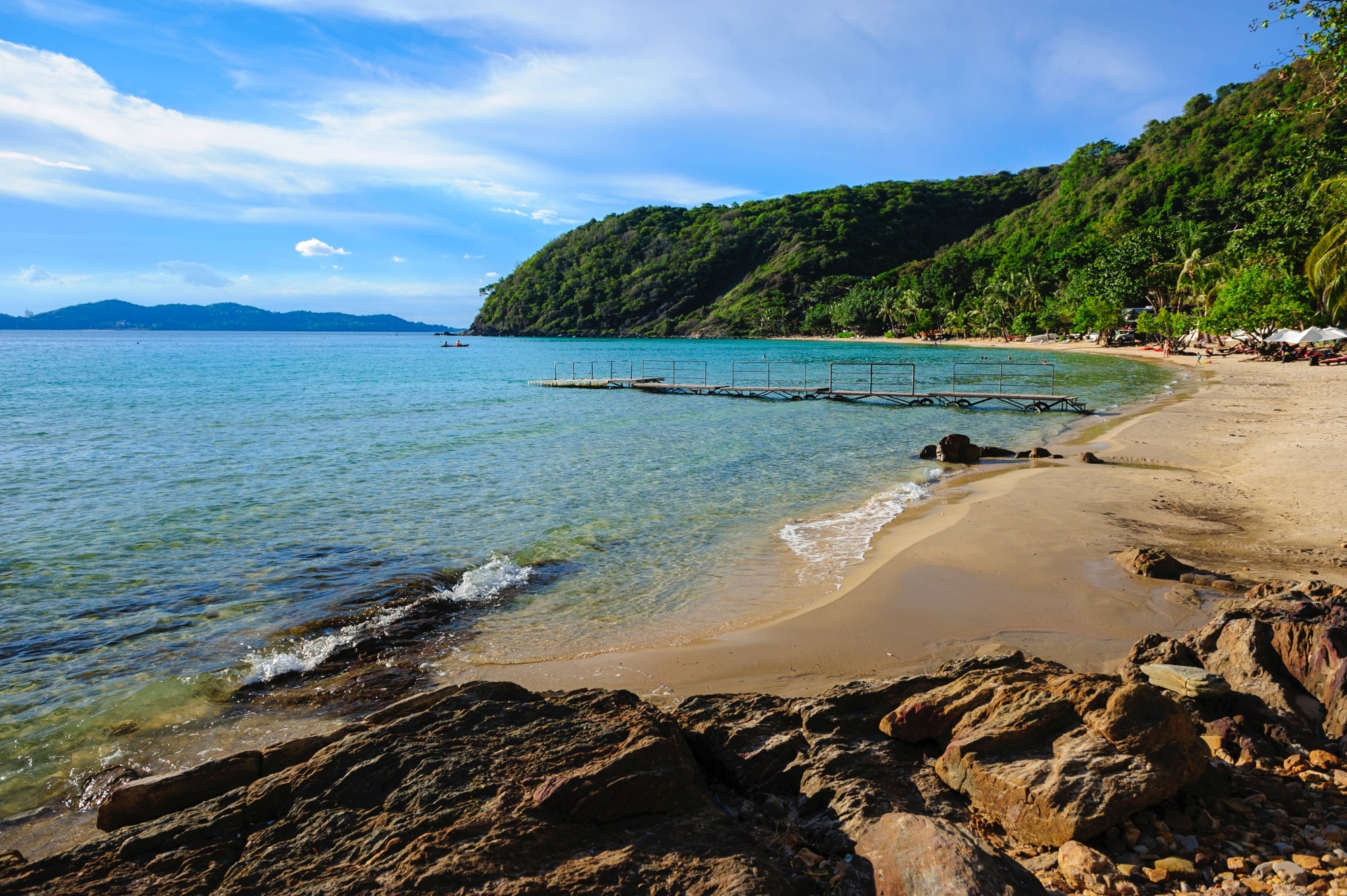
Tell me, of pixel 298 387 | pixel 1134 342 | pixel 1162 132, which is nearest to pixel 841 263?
pixel 1162 132

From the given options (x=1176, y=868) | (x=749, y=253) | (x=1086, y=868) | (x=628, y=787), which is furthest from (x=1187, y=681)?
(x=749, y=253)

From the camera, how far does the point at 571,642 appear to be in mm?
8203

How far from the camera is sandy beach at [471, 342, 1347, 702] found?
24.0ft

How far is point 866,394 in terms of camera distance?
36.8 m

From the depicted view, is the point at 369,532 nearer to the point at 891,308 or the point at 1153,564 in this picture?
the point at 1153,564

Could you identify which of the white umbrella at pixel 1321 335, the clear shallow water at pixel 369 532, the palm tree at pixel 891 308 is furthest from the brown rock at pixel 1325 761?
the palm tree at pixel 891 308

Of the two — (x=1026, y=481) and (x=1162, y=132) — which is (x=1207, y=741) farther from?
(x=1162, y=132)

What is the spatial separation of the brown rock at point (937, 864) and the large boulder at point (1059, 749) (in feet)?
1.86

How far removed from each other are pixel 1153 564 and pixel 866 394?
28.2 metres

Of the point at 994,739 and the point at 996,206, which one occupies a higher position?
the point at 996,206

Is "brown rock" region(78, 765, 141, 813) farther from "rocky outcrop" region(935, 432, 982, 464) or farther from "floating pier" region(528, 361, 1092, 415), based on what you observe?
"floating pier" region(528, 361, 1092, 415)

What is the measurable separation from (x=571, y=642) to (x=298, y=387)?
47.4 meters

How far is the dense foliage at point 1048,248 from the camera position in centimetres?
3348

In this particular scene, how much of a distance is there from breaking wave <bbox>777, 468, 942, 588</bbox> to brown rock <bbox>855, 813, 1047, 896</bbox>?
19.7ft
